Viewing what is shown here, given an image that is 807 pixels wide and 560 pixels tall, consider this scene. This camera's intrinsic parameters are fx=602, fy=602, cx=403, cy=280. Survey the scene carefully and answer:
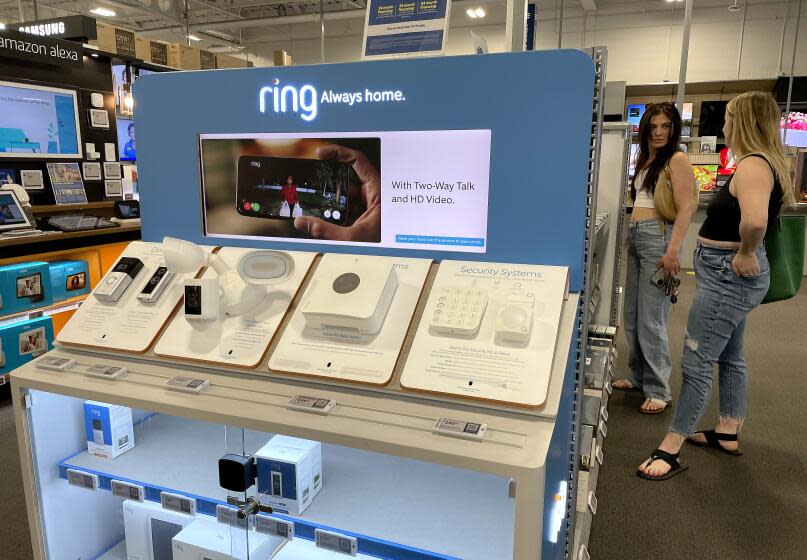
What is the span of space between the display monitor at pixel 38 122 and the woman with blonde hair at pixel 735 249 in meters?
4.54

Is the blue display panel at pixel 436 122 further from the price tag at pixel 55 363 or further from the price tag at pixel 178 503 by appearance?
the price tag at pixel 178 503

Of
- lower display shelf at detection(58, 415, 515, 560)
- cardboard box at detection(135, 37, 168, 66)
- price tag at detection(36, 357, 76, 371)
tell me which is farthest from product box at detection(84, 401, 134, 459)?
cardboard box at detection(135, 37, 168, 66)

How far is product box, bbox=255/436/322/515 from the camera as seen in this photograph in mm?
1222

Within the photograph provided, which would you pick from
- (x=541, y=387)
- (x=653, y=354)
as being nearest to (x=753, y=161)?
(x=653, y=354)

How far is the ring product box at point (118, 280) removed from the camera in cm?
147

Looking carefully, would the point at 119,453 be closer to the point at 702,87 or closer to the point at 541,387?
the point at 541,387

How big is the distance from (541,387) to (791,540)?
1.82m

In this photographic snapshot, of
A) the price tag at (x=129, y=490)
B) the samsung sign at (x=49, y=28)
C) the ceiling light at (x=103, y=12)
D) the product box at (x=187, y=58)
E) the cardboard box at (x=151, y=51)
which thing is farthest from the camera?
the ceiling light at (x=103, y=12)

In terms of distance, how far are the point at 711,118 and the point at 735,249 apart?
8.10 m

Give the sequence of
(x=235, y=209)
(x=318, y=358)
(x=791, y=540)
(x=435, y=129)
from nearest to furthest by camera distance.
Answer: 1. (x=318, y=358)
2. (x=435, y=129)
3. (x=235, y=209)
4. (x=791, y=540)

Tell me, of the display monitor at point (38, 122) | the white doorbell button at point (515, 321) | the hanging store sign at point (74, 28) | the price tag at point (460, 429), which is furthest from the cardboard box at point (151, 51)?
the price tag at point (460, 429)

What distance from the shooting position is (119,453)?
1.47m

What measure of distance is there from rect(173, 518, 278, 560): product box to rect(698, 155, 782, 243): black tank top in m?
1.98

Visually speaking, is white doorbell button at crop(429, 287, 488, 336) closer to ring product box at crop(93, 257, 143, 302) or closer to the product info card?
the product info card
